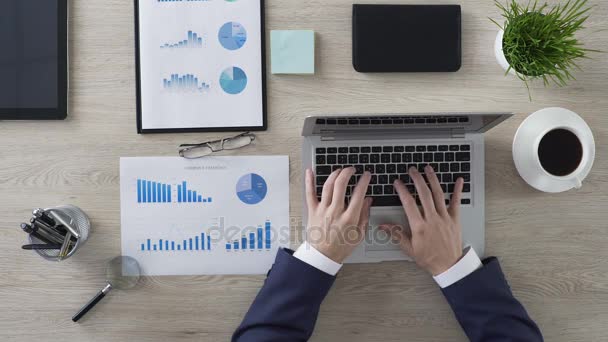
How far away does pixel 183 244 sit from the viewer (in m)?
0.91

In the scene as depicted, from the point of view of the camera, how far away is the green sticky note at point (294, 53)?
2.93ft

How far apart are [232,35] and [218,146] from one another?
245mm

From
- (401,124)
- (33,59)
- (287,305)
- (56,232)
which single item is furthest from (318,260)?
(33,59)

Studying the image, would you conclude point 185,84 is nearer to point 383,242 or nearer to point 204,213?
point 204,213

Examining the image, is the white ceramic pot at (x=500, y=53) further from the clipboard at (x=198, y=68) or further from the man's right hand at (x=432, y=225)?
the clipboard at (x=198, y=68)

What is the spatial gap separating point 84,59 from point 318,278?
0.69 meters

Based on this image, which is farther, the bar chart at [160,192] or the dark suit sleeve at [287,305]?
the bar chart at [160,192]

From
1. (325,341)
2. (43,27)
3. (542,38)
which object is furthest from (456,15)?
(43,27)

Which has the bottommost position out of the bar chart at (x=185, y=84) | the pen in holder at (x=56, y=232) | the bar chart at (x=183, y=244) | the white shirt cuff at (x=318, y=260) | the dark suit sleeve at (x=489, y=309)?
the dark suit sleeve at (x=489, y=309)

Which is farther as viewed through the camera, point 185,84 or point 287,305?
point 185,84

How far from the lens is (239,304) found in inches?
35.6

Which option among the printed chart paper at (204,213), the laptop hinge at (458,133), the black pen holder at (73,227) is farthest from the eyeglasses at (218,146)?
the laptop hinge at (458,133)

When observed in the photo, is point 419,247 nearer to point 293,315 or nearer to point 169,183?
point 293,315

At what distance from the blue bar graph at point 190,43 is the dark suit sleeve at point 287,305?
50 centimetres
